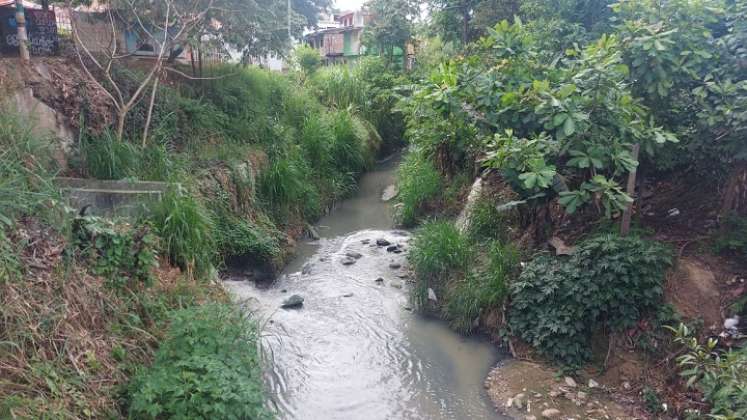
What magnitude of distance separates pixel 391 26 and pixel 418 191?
896cm

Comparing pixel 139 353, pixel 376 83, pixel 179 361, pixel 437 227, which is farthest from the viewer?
pixel 376 83

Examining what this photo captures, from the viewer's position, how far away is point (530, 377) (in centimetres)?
502

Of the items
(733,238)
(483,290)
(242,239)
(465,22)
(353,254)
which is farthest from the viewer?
(465,22)

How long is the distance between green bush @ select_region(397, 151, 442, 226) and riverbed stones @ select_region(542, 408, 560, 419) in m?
4.74

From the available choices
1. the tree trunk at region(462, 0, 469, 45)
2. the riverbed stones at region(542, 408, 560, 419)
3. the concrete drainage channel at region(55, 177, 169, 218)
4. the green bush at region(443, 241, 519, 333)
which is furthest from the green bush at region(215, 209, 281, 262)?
the tree trunk at region(462, 0, 469, 45)

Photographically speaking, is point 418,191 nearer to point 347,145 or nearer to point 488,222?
point 488,222

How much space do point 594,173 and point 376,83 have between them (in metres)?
10.7

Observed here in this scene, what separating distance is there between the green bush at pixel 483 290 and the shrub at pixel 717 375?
1.85 m

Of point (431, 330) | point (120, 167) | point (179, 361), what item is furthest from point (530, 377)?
point (120, 167)

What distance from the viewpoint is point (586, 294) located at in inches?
193

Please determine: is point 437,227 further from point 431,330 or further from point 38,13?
point 38,13

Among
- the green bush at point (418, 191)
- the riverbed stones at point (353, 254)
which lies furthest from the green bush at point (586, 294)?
the green bush at point (418, 191)

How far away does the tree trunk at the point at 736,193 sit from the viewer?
499 centimetres

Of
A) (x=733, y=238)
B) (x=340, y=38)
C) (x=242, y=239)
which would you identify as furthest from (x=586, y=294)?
(x=340, y=38)
